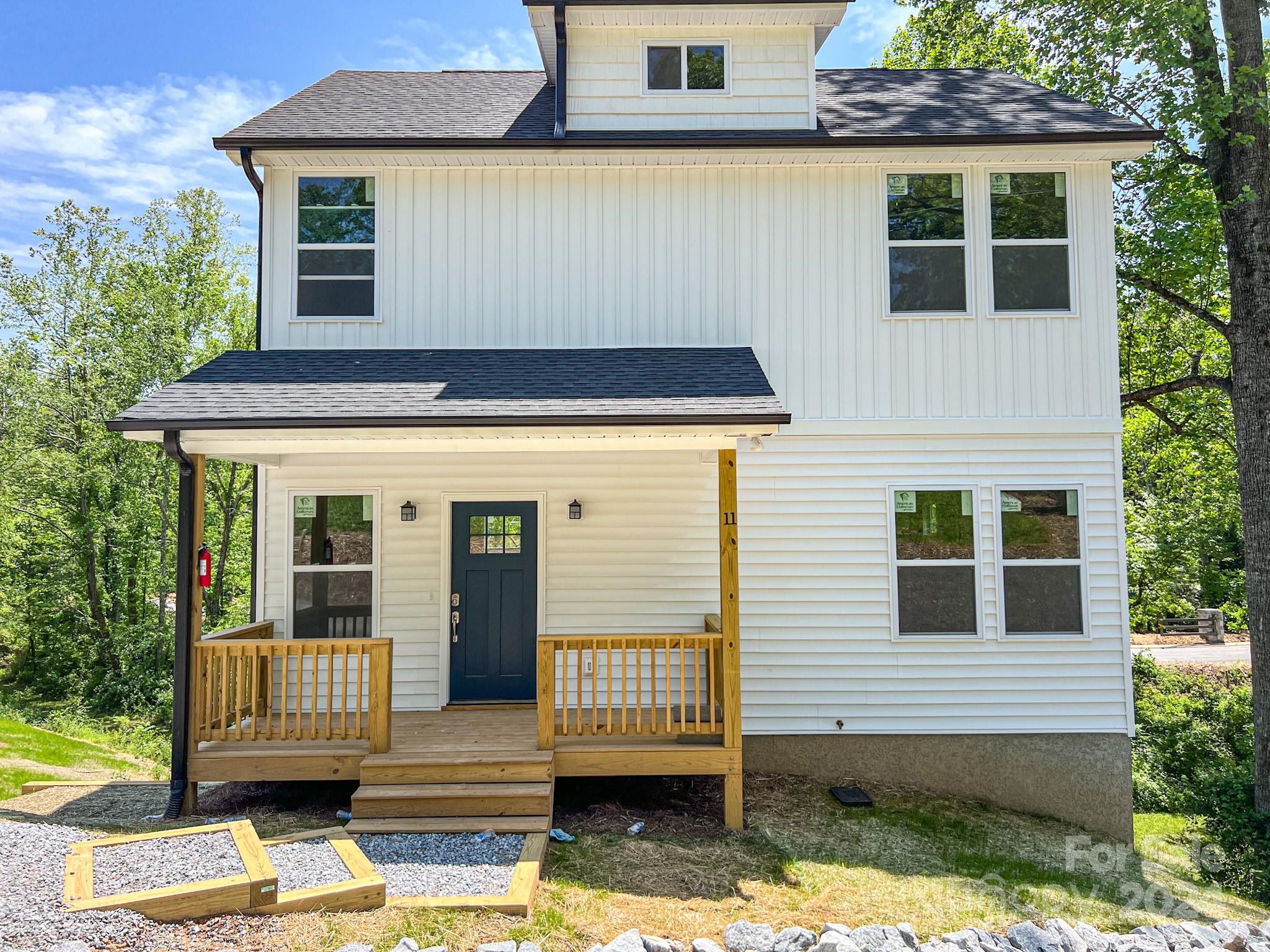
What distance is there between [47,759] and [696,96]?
10.4 meters

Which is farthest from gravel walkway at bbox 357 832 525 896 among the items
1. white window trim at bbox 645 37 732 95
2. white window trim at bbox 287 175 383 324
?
white window trim at bbox 645 37 732 95

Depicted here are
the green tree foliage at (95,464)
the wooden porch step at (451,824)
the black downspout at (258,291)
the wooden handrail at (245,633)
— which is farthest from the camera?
the green tree foliage at (95,464)

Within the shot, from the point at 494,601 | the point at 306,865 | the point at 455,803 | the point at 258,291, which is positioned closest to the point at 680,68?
the point at 258,291

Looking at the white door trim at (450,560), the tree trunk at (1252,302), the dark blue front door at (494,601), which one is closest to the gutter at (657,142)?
the tree trunk at (1252,302)

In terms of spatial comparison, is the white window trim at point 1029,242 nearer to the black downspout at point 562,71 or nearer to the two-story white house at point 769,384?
the two-story white house at point 769,384

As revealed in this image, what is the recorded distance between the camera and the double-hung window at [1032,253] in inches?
300

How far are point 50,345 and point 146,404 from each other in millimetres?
14557

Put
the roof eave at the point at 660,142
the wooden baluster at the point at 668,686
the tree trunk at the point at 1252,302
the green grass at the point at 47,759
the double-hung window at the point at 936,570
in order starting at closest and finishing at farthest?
the wooden baluster at the point at 668,686
the roof eave at the point at 660,142
the double-hung window at the point at 936,570
the green grass at the point at 47,759
the tree trunk at the point at 1252,302

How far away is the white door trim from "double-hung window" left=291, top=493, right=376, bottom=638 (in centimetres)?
70

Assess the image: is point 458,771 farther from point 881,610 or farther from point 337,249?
point 337,249

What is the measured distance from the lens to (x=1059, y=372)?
755 cm

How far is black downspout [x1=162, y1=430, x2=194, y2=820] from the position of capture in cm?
608

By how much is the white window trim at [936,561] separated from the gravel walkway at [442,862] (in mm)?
4052

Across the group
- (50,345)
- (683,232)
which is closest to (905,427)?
(683,232)
